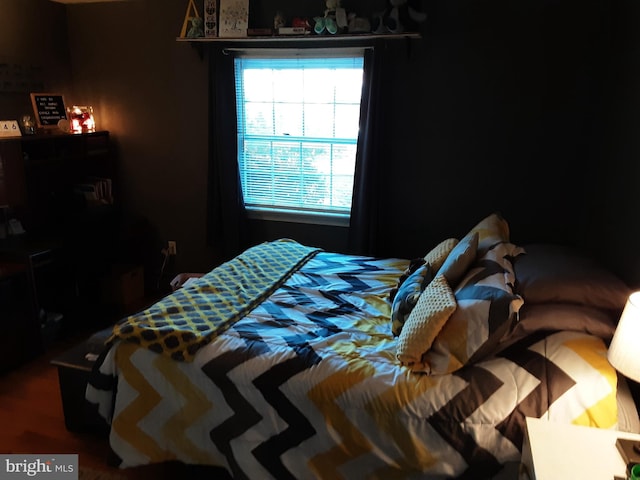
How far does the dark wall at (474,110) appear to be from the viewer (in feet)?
8.71

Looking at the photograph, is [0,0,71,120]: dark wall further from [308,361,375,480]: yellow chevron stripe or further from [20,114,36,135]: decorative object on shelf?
[308,361,375,480]: yellow chevron stripe

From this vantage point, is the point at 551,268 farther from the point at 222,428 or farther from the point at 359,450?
the point at 222,428

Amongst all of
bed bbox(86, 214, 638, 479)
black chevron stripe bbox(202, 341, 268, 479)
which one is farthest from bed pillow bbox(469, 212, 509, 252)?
black chevron stripe bbox(202, 341, 268, 479)

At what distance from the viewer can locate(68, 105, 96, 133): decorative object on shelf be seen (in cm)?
370

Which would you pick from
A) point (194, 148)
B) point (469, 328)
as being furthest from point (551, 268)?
point (194, 148)

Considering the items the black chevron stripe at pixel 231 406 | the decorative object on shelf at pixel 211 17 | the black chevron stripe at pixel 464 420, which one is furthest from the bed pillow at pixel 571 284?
the decorative object on shelf at pixel 211 17

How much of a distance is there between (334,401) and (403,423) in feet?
0.82

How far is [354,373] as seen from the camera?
1.75 meters

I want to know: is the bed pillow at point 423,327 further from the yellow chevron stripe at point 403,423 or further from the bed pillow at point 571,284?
the bed pillow at point 571,284

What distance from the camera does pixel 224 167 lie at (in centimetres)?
363

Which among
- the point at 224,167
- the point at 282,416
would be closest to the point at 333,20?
the point at 224,167

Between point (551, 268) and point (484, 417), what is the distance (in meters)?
0.73

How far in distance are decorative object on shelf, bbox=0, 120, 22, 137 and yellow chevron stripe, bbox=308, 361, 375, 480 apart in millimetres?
2778

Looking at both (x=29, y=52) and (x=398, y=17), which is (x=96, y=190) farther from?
(x=398, y=17)
